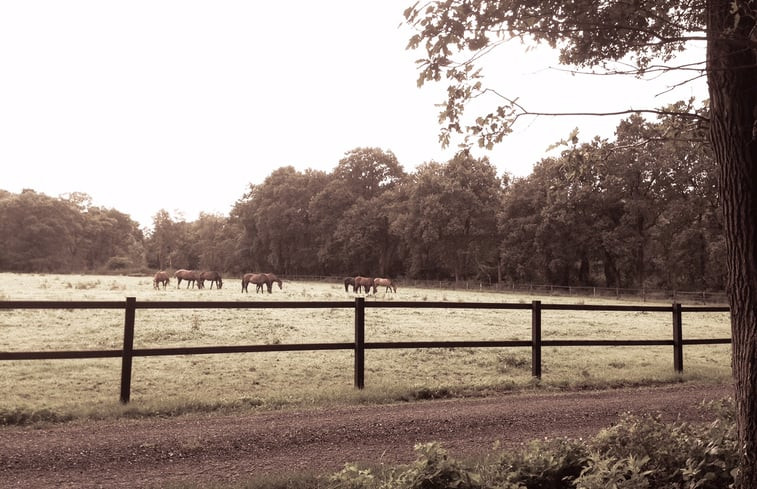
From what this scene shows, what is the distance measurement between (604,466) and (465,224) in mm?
60852

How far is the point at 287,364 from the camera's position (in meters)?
11.6

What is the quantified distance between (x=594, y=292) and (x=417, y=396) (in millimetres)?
42437

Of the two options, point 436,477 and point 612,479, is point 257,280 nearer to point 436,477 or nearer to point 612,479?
point 436,477

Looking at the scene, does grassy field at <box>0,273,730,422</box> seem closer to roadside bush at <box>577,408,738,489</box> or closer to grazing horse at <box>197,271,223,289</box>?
roadside bush at <box>577,408,738,489</box>

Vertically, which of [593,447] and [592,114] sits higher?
Result: [592,114]

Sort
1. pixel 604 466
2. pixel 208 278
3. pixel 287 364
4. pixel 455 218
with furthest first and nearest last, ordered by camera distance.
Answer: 1. pixel 455 218
2. pixel 208 278
3. pixel 287 364
4. pixel 604 466

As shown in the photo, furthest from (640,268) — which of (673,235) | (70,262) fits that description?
(70,262)

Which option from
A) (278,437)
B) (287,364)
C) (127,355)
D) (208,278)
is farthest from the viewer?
(208,278)

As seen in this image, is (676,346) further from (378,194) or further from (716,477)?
(378,194)

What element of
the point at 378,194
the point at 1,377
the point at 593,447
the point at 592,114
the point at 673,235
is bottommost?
the point at 1,377

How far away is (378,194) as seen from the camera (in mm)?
79562

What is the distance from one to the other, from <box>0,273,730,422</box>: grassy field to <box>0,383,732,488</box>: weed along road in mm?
839

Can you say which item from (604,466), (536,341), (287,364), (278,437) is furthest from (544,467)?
(287,364)

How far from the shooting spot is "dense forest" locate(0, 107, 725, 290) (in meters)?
44.4
